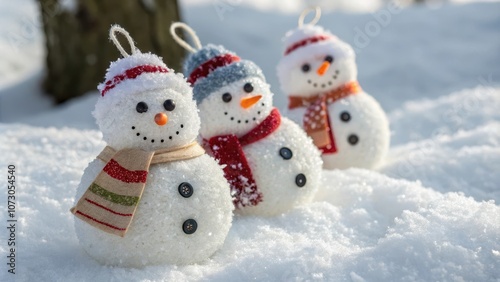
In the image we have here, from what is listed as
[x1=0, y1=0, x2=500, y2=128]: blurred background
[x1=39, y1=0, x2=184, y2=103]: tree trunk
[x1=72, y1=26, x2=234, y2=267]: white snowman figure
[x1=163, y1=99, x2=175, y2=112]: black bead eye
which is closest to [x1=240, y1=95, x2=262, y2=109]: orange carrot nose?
[x1=72, y1=26, x2=234, y2=267]: white snowman figure

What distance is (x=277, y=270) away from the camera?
182cm

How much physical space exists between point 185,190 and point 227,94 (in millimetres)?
545

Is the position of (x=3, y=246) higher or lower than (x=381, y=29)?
lower

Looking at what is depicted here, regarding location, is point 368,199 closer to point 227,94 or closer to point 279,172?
point 279,172

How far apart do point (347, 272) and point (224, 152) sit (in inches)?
30.2

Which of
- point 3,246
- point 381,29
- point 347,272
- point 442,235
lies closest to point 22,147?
point 3,246

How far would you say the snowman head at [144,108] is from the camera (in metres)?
1.94

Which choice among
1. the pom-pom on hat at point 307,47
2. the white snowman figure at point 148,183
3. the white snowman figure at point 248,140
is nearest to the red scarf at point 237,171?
the white snowman figure at point 248,140

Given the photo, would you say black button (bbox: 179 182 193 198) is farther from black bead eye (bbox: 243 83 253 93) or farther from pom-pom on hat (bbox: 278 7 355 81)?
pom-pom on hat (bbox: 278 7 355 81)

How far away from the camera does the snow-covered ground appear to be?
182cm

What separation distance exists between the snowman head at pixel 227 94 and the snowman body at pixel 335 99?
0.49 meters

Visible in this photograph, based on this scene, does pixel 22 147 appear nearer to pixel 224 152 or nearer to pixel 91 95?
pixel 224 152

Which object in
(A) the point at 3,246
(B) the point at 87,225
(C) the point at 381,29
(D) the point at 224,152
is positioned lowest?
(A) the point at 3,246

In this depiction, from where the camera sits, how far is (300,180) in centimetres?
239
